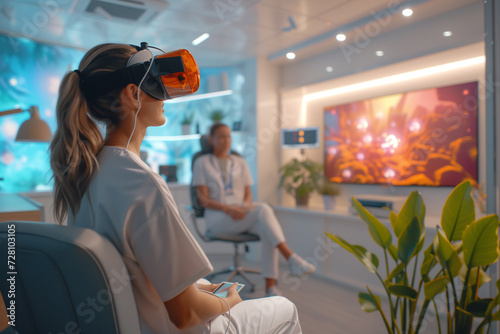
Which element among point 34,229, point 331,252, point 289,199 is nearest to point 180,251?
point 34,229

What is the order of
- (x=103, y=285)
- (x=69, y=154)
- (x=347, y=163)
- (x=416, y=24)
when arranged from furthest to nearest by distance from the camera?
1. (x=347, y=163)
2. (x=416, y=24)
3. (x=69, y=154)
4. (x=103, y=285)

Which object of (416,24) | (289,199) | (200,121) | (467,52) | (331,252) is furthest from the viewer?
(200,121)

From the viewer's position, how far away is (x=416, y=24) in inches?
128

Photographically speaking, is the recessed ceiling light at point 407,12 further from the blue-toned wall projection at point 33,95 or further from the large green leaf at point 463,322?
the large green leaf at point 463,322

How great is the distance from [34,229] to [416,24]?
139 inches

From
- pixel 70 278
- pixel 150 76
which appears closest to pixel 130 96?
pixel 150 76

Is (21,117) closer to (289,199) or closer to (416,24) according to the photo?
(289,199)

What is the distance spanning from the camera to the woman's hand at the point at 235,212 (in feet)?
10.3

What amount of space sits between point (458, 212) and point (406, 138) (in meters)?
2.00

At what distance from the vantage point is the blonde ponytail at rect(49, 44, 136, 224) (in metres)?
0.88

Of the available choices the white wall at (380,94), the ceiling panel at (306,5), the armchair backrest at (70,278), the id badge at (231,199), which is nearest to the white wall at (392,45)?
the white wall at (380,94)

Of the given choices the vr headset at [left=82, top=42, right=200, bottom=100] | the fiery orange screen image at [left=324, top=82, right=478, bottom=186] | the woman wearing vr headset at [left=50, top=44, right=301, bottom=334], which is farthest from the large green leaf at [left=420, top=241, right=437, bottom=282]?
the fiery orange screen image at [left=324, top=82, right=478, bottom=186]

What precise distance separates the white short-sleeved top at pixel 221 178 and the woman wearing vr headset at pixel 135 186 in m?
2.32

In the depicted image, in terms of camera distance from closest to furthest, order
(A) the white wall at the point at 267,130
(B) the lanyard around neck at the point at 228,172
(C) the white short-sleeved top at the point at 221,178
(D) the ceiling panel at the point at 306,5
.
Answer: (D) the ceiling panel at the point at 306,5 → (C) the white short-sleeved top at the point at 221,178 → (B) the lanyard around neck at the point at 228,172 → (A) the white wall at the point at 267,130
